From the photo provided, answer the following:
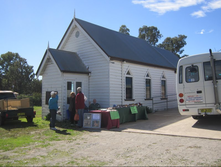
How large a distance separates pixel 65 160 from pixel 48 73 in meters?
9.20

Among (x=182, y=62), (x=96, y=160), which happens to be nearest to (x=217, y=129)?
(x=182, y=62)

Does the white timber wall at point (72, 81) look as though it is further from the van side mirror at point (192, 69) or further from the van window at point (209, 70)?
the van window at point (209, 70)

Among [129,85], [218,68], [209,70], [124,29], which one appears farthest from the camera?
[124,29]

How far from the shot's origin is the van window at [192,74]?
30.1 feet

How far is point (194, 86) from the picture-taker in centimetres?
914

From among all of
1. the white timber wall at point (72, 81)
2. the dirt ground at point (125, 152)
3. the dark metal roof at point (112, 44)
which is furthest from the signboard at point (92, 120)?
the dark metal roof at point (112, 44)

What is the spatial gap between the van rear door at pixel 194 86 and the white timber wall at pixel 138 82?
16.9 ft

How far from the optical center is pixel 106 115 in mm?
10008

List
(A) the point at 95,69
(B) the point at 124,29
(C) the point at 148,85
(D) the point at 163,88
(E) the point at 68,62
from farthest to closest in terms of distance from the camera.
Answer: (B) the point at 124,29
(D) the point at 163,88
(C) the point at 148,85
(A) the point at 95,69
(E) the point at 68,62

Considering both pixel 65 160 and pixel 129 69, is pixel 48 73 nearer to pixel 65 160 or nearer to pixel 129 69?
pixel 129 69

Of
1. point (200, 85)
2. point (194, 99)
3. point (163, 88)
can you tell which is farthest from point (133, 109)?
point (163, 88)

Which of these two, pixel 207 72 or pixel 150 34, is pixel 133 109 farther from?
pixel 150 34

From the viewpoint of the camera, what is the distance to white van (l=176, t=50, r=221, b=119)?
28.5 feet

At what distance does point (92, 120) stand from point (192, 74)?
503cm
